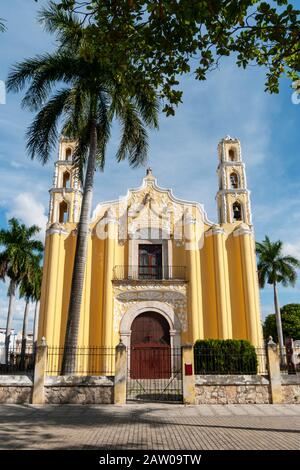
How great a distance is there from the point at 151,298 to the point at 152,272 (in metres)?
1.41

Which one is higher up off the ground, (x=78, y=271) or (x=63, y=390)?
(x=78, y=271)

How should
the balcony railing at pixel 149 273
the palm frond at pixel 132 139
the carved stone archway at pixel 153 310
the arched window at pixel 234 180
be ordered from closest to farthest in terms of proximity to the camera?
the palm frond at pixel 132 139 → the carved stone archway at pixel 153 310 → the balcony railing at pixel 149 273 → the arched window at pixel 234 180

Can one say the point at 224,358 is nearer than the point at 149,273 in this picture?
Yes

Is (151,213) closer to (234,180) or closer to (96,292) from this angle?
(96,292)

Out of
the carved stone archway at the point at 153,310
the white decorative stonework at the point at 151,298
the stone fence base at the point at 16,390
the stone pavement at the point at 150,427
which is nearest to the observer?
the stone pavement at the point at 150,427

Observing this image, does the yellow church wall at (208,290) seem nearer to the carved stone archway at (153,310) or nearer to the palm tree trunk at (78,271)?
the carved stone archway at (153,310)

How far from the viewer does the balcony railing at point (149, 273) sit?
1772 cm

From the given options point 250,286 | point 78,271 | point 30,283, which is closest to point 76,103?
point 78,271

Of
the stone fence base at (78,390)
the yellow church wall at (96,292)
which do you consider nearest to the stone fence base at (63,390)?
the stone fence base at (78,390)

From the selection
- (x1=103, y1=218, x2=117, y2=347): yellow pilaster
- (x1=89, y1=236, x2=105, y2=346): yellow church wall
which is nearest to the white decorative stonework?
(x1=103, y1=218, x2=117, y2=347): yellow pilaster

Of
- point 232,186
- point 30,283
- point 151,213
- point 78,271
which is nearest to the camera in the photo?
point 78,271

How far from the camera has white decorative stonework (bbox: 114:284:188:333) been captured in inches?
680

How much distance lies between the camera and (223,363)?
12805 millimetres

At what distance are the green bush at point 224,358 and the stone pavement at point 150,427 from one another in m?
2.29
